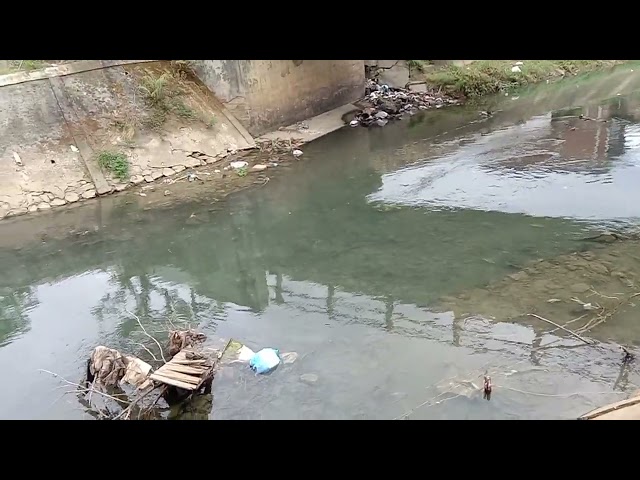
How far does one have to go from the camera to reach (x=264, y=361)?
4750 millimetres

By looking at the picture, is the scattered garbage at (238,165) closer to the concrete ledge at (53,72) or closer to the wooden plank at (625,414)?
the concrete ledge at (53,72)

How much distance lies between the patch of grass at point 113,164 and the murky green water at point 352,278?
0.51 metres

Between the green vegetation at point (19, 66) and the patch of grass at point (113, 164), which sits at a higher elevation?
the green vegetation at point (19, 66)

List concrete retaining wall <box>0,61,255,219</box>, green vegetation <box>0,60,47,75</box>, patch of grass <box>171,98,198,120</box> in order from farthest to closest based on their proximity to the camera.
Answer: patch of grass <box>171,98,198,120</box> → green vegetation <box>0,60,47,75</box> → concrete retaining wall <box>0,61,255,219</box>

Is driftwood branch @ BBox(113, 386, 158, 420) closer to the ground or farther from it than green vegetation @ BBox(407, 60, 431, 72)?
closer to the ground

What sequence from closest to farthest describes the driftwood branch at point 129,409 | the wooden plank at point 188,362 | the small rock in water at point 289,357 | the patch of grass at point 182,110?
the driftwood branch at point 129,409 → the wooden plank at point 188,362 → the small rock in water at point 289,357 → the patch of grass at point 182,110

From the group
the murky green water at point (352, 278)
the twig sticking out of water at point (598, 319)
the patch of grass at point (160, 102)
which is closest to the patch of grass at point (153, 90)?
the patch of grass at point (160, 102)

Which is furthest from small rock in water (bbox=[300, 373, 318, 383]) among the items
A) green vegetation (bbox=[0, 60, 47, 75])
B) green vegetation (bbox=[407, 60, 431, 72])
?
green vegetation (bbox=[407, 60, 431, 72])

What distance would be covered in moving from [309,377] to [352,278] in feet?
6.03

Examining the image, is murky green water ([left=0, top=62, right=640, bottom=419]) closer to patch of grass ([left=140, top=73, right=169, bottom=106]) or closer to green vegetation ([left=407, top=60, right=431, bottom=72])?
patch of grass ([left=140, top=73, right=169, bottom=106])

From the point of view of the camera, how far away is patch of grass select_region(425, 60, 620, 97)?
49.9ft

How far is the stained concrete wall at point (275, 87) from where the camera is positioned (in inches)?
439

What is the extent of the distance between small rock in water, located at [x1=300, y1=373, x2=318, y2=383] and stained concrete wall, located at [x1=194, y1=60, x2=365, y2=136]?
302 inches
